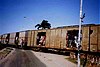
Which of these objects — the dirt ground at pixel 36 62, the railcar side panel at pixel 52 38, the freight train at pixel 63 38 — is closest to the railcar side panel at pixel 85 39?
the freight train at pixel 63 38

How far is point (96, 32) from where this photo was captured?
17062mm

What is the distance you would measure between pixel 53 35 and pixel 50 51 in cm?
368

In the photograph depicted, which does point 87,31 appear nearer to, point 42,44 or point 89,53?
point 89,53

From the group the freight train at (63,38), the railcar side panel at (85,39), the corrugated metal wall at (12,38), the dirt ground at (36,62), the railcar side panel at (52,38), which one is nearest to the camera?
the dirt ground at (36,62)

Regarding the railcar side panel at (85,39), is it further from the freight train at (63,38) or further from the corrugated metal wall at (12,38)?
the corrugated metal wall at (12,38)

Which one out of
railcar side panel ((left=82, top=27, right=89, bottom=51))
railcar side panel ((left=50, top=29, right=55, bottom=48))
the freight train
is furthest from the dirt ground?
railcar side panel ((left=50, top=29, right=55, bottom=48))

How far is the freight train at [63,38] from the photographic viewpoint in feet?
57.0

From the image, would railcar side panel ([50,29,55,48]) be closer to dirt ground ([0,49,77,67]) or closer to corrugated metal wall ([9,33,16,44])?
dirt ground ([0,49,77,67])

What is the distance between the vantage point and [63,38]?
73.8ft

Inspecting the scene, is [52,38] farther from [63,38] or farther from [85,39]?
[85,39]

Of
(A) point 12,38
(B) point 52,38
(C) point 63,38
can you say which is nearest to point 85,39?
(C) point 63,38

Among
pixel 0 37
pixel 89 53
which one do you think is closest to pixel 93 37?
pixel 89 53

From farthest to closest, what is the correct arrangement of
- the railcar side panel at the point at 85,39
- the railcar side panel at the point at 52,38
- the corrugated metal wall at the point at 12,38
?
the corrugated metal wall at the point at 12,38, the railcar side panel at the point at 52,38, the railcar side panel at the point at 85,39

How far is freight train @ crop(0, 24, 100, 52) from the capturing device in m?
17.4
